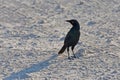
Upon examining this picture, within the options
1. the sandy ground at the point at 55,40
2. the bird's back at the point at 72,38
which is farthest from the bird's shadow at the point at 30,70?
the bird's back at the point at 72,38

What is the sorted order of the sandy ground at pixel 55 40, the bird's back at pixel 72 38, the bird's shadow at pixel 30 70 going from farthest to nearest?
the bird's back at pixel 72 38 < the sandy ground at pixel 55 40 < the bird's shadow at pixel 30 70

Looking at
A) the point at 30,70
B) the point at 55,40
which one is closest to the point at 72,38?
the point at 30,70

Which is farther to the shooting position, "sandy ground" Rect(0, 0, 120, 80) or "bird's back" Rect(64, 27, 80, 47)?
"bird's back" Rect(64, 27, 80, 47)

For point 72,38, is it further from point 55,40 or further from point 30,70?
point 55,40

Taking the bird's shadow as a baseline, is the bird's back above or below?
above

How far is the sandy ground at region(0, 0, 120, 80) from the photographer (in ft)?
28.0

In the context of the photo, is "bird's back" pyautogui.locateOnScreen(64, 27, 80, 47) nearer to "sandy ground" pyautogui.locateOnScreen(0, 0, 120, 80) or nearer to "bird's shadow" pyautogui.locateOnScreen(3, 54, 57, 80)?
"sandy ground" pyautogui.locateOnScreen(0, 0, 120, 80)

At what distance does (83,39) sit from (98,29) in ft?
4.03

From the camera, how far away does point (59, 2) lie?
1591cm

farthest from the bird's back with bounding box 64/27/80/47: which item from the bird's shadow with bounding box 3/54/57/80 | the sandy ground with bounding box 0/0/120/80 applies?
the bird's shadow with bounding box 3/54/57/80

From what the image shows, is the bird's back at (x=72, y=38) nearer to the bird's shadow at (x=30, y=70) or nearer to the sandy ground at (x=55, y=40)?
the sandy ground at (x=55, y=40)

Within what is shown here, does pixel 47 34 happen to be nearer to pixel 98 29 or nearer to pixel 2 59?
pixel 98 29

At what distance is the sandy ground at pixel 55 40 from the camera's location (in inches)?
336

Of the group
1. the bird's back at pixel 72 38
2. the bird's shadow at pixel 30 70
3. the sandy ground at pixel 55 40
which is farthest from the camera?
the bird's back at pixel 72 38
